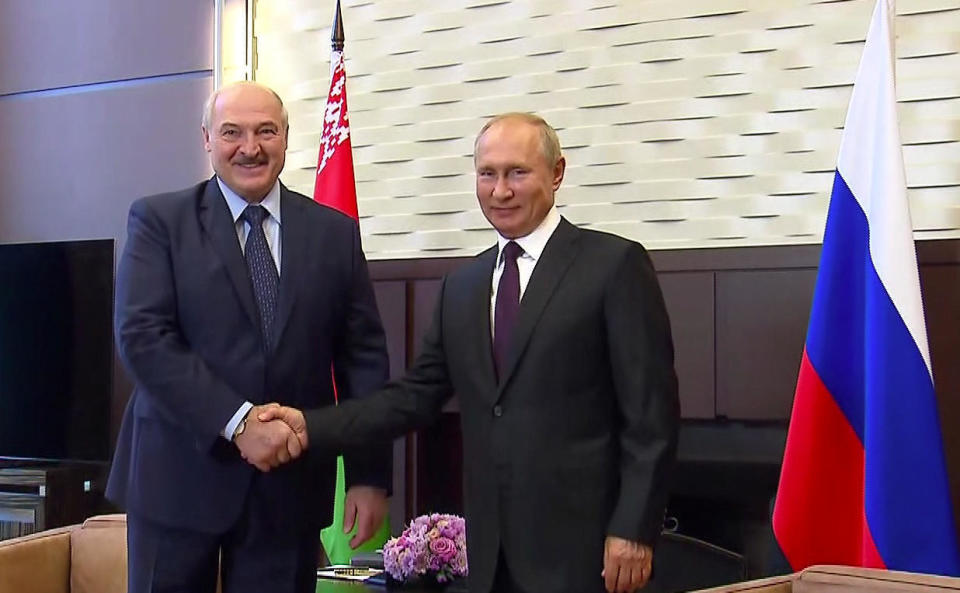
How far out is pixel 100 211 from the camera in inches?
172

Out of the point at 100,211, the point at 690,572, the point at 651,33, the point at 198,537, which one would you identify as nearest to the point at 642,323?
the point at 198,537

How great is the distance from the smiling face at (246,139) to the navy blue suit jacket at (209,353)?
6 centimetres

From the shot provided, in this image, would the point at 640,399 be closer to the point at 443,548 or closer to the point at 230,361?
the point at 230,361

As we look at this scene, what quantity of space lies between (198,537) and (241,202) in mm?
621

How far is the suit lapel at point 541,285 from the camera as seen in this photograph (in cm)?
190

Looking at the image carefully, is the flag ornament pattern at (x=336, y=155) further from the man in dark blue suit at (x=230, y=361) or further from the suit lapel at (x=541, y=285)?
the suit lapel at (x=541, y=285)

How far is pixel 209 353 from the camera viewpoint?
192 cm

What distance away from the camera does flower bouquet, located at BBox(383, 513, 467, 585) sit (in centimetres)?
293

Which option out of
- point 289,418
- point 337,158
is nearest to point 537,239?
point 289,418

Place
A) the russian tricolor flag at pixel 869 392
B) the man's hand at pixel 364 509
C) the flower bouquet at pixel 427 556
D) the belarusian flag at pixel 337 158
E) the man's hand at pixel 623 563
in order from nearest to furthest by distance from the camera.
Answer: the man's hand at pixel 623 563, the man's hand at pixel 364 509, the russian tricolor flag at pixel 869 392, the flower bouquet at pixel 427 556, the belarusian flag at pixel 337 158

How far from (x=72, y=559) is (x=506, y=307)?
5.42 ft

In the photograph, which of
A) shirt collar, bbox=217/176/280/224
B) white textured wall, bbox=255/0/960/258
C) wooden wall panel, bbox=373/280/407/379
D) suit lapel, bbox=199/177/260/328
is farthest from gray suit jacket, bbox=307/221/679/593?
wooden wall panel, bbox=373/280/407/379

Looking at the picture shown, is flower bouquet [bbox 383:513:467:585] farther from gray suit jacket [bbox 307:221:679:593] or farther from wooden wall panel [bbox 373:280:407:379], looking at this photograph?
gray suit jacket [bbox 307:221:679:593]

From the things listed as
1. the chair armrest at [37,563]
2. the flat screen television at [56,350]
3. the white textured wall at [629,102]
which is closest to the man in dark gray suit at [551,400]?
the chair armrest at [37,563]
